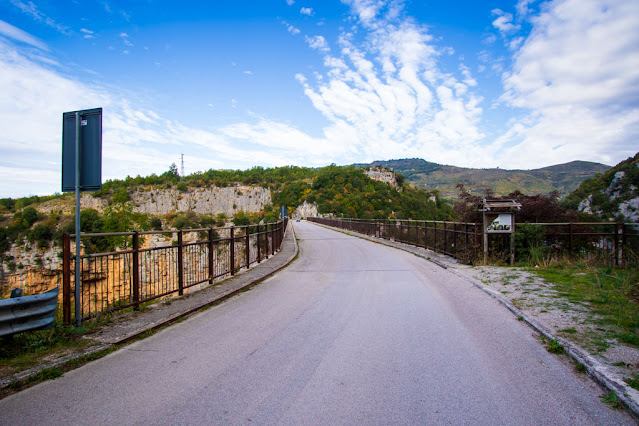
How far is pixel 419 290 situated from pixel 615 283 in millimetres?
4183

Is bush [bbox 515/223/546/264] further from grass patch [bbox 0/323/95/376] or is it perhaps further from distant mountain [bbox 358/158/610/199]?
distant mountain [bbox 358/158/610/199]

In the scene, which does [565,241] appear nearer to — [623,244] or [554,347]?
[623,244]

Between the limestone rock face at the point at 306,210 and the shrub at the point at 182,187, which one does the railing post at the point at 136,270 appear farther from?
the shrub at the point at 182,187

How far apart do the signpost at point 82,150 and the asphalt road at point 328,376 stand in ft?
8.16

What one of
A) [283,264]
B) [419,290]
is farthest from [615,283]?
[283,264]

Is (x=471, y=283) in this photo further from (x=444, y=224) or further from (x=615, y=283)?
(x=444, y=224)

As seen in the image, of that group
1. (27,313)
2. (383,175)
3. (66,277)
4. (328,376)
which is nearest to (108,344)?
(27,313)

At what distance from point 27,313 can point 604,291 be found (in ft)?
31.9

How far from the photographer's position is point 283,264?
1306 cm

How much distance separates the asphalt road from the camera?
288 centimetres

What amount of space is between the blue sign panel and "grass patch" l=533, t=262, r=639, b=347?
7744 mm

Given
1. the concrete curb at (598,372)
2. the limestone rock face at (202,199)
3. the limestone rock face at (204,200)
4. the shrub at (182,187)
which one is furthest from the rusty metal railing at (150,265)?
the shrub at (182,187)

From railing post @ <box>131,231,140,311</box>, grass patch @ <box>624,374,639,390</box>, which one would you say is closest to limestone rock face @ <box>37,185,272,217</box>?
railing post @ <box>131,231,140,311</box>

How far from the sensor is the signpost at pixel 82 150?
547cm
